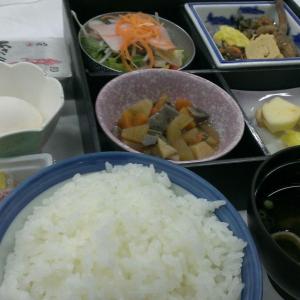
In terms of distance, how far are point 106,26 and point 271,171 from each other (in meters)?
0.88

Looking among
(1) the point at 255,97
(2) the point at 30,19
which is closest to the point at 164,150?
(1) the point at 255,97

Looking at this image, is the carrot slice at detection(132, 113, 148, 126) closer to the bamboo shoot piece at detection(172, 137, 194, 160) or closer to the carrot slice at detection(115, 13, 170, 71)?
the bamboo shoot piece at detection(172, 137, 194, 160)

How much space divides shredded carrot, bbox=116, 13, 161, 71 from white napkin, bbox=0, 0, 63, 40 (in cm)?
26

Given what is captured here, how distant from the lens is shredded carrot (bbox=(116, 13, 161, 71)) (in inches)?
58.7

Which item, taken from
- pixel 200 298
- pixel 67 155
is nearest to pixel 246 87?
pixel 67 155

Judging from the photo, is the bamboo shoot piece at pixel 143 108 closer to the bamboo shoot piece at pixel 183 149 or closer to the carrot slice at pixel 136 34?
the bamboo shoot piece at pixel 183 149

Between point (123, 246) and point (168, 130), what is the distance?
556 mm

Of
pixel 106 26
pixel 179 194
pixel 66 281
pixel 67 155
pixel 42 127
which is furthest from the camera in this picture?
pixel 106 26

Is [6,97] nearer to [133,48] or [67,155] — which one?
[67,155]

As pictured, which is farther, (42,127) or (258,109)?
(258,109)

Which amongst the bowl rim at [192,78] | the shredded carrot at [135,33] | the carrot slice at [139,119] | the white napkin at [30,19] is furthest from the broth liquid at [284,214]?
the white napkin at [30,19]

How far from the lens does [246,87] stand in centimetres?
150

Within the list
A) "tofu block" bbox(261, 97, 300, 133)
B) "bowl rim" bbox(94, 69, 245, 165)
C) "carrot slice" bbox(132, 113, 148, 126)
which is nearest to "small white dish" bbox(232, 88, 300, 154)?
"tofu block" bbox(261, 97, 300, 133)

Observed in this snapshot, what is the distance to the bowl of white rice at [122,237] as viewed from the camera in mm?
658
